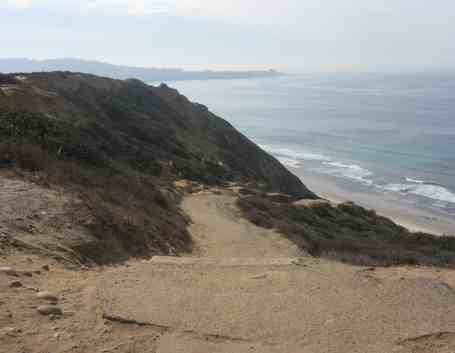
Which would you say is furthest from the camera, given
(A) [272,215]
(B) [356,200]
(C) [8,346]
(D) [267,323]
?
(B) [356,200]

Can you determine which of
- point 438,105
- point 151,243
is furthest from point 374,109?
point 151,243

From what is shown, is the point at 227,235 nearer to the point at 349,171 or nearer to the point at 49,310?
the point at 49,310

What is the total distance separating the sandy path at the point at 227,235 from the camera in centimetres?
1343

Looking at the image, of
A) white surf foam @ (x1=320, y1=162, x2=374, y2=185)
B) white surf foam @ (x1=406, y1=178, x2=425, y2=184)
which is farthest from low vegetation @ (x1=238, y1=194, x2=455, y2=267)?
white surf foam @ (x1=320, y1=162, x2=374, y2=185)

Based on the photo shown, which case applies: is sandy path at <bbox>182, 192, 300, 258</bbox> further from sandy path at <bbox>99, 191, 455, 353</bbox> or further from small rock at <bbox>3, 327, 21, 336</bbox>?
small rock at <bbox>3, 327, 21, 336</bbox>

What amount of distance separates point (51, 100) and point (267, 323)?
2481 centimetres

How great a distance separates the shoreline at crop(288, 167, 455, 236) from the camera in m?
36.1

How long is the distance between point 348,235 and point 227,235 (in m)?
6.04

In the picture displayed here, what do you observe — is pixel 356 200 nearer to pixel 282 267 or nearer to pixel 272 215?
pixel 272 215

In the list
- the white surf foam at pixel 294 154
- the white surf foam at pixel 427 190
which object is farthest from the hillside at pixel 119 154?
the white surf foam at pixel 294 154

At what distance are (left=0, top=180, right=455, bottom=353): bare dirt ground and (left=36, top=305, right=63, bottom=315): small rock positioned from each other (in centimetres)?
6

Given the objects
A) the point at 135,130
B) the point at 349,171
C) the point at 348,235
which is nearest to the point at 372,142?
the point at 349,171

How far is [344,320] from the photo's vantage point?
243 inches

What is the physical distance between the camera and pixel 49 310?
5738mm
